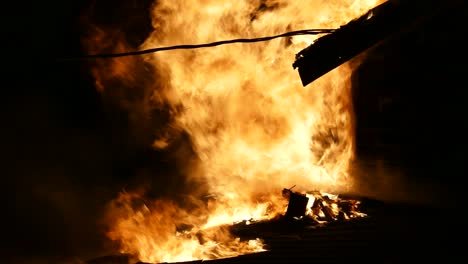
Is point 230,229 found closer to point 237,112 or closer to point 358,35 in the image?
point 237,112

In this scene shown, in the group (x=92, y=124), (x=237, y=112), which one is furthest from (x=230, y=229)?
(x=92, y=124)

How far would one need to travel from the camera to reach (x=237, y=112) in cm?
895

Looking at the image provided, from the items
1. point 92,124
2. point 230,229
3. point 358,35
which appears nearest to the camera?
point 358,35

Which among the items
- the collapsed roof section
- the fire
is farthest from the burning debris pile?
the collapsed roof section

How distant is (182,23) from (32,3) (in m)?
4.56

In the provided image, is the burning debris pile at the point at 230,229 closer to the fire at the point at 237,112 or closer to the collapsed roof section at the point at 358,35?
the fire at the point at 237,112

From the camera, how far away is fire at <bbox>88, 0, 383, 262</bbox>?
729cm

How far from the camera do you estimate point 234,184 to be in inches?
367

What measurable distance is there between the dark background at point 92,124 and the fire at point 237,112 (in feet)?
2.31

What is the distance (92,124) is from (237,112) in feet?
19.2

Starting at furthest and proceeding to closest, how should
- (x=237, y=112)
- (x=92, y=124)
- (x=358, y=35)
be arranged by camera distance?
(x=92, y=124)
(x=237, y=112)
(x=358, y=35)

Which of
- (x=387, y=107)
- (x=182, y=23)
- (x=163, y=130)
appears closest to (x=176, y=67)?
(x=182, y=23)

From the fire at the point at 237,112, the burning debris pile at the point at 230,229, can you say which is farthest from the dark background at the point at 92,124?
the burning debris pile at the point at 230,229

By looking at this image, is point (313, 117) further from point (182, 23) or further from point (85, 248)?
point (85, 248)
